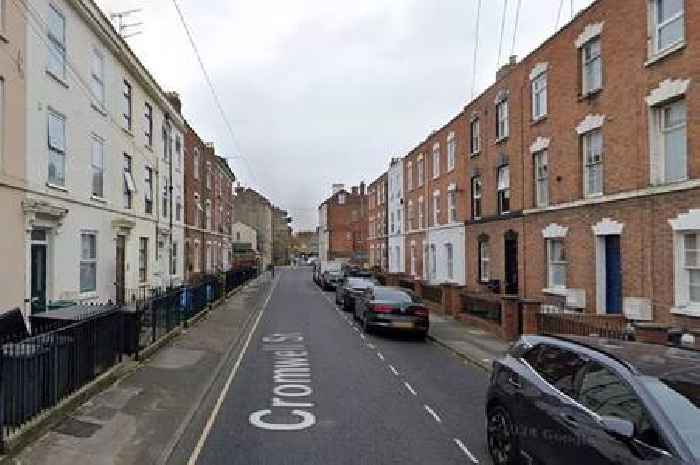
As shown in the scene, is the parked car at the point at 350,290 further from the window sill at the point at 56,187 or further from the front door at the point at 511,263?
the window sill at the point at 56,187

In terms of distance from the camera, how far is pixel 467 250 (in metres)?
25.4

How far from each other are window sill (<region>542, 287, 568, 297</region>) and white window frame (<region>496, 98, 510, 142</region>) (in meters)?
6.39

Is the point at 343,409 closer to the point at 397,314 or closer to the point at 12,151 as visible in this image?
the point at 397,314

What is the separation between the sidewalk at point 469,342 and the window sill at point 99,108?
479 inches

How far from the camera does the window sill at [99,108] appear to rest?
55.0 feet

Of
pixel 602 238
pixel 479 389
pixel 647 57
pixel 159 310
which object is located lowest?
pixel 479 389

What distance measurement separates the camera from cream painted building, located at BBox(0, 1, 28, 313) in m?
11.5

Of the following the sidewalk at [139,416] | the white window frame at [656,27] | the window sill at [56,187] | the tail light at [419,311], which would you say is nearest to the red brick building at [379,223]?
the tail light at [419,311]

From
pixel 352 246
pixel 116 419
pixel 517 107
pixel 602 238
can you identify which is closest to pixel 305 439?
pixel 116 419

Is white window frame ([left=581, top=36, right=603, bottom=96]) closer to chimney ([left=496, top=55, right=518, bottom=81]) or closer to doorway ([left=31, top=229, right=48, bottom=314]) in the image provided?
chimney ([left=496, top=55, right=518, bottom=81])

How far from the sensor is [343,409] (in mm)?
8359

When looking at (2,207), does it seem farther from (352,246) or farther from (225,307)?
(352,246)

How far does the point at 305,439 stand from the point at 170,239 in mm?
21653

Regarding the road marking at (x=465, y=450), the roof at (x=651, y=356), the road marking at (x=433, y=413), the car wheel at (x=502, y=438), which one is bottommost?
the road marking at (x=433, y=413)
